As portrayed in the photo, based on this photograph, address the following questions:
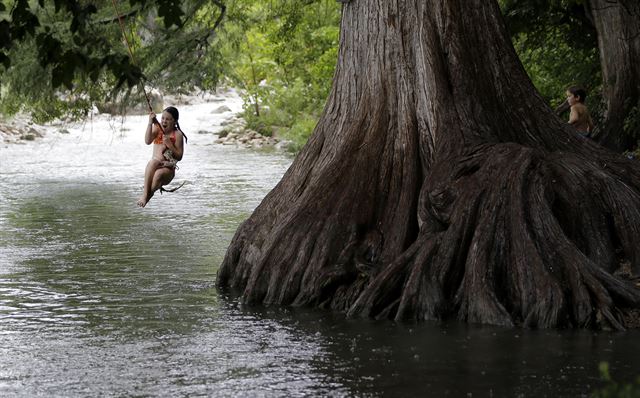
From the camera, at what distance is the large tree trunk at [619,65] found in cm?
1928

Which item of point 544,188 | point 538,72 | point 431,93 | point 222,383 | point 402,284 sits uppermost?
point 538,72

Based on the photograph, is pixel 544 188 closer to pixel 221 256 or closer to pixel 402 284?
pixel 402 284

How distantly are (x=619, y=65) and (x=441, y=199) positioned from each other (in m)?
7.93

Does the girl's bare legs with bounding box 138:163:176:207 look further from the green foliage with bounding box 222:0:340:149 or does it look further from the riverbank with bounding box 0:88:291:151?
the riverbank with bounding box 0:88:291:151

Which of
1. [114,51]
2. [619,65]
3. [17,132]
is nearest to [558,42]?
[619,65]

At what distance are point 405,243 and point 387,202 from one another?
0.66m

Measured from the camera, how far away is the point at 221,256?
55.6ft

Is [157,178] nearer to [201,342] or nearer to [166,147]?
[166,147]

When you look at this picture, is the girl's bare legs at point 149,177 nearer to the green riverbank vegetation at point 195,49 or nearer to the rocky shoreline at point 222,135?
the green riverbank vegetation at point 195,49

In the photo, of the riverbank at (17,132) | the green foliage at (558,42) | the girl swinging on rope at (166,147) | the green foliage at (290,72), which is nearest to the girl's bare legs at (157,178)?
the girl swinging on rope at (166,147)

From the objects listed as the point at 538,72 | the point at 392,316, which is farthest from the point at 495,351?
the point at 538,72

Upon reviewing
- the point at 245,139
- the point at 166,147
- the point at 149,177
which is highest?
the point at 245,139

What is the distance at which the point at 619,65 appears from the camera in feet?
64.0

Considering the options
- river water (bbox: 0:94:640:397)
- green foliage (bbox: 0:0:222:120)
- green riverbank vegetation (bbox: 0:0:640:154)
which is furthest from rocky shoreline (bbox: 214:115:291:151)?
river water (bbox: 0:94:640:397)
